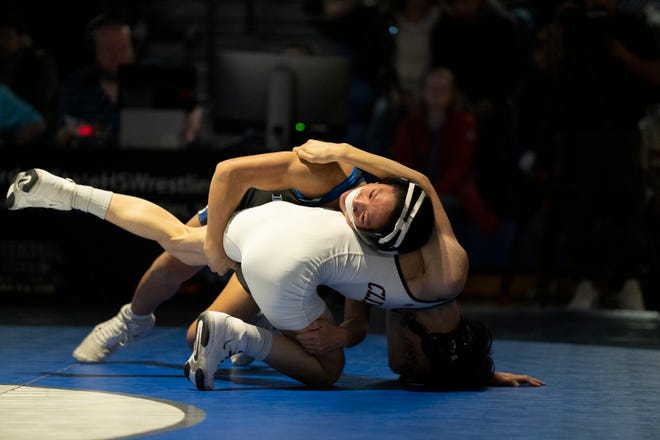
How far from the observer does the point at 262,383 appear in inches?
163

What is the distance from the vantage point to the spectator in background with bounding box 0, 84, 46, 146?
739 cm

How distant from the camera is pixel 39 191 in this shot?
4.27m

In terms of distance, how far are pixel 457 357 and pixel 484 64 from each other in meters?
4.76

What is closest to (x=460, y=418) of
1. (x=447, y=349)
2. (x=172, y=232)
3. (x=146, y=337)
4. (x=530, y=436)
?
(x=530, y=436)

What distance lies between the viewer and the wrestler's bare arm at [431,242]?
12.6 ft

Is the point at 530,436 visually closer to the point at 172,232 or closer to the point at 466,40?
the point at 172,232

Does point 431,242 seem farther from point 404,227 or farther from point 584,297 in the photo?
point 584,297

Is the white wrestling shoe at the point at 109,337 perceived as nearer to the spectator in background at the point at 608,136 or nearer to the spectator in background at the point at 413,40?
the spectator in background at the point at 608,136

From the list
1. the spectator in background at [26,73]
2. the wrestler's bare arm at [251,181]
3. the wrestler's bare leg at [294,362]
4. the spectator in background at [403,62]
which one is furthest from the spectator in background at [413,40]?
the wrestler's bare leg at [294,362]

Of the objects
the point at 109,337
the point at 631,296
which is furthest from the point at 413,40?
the point at 109,337

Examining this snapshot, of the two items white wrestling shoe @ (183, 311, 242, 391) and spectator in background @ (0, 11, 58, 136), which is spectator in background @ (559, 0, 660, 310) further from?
white wrestling shoe @ (183, 311, 242, 391)

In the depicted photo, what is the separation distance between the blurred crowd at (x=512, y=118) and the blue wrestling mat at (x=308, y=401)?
A: 2.39 m

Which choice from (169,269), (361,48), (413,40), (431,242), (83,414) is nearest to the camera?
(83,414)

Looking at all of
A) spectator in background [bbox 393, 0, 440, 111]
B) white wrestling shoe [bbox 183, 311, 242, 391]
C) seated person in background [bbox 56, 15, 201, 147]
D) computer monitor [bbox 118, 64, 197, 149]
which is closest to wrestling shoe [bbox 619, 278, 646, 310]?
spectator in background [bbox 393, 0, 440, 111]
